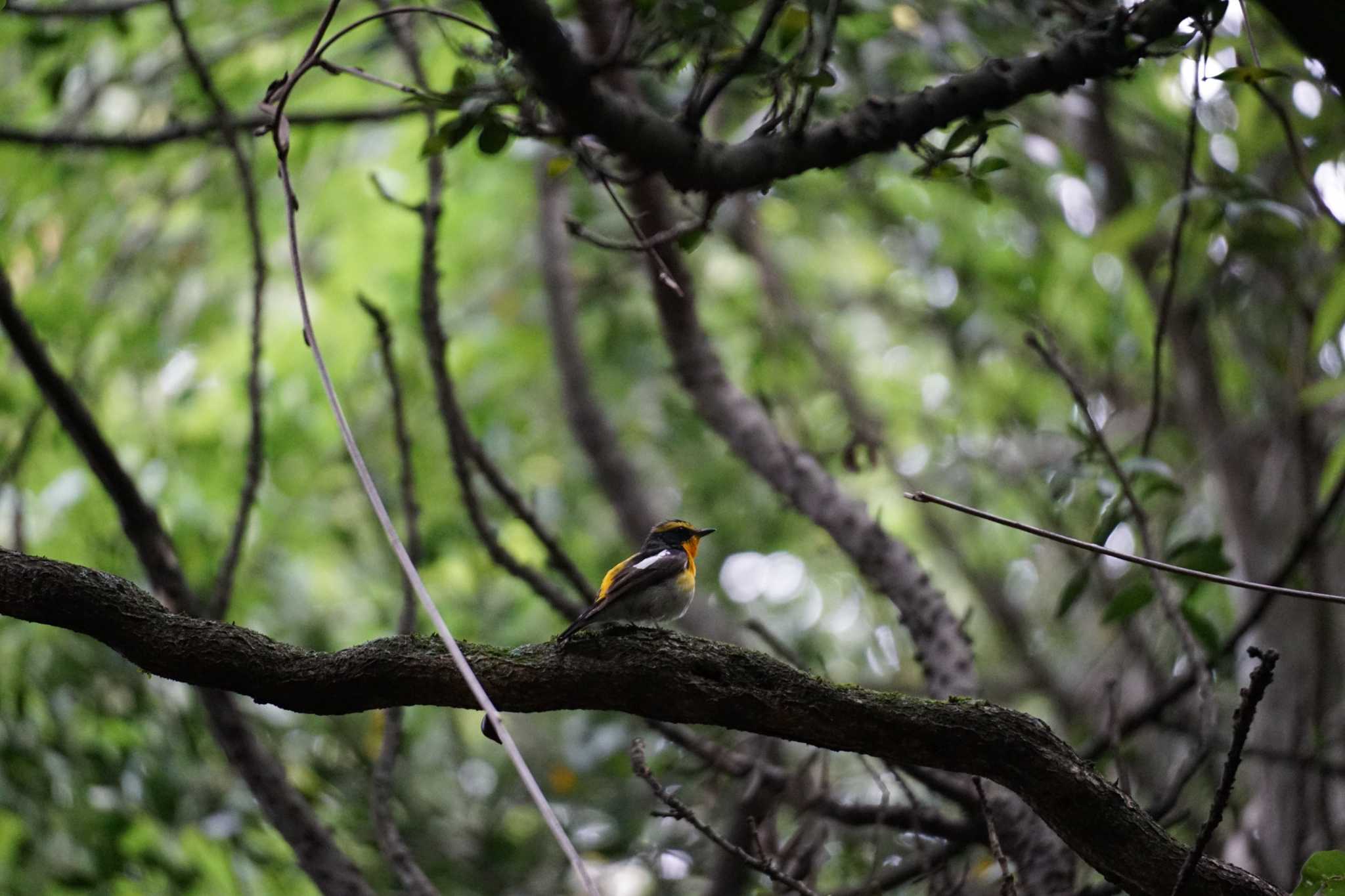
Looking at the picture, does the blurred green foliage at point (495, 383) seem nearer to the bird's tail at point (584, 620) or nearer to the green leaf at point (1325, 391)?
the green leaf at point (1325, 391)

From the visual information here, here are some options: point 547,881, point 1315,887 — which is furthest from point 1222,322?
point 1315,887

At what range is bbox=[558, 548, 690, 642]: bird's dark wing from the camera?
2965 millimetres

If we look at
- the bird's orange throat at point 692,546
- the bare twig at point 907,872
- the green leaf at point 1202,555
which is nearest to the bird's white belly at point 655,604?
the bird's orange throat at point 692,546

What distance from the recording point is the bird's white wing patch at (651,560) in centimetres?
320

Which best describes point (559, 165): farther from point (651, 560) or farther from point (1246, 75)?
point (1246, 75)

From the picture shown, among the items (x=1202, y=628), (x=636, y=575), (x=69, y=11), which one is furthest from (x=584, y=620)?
(x=69, y=11)

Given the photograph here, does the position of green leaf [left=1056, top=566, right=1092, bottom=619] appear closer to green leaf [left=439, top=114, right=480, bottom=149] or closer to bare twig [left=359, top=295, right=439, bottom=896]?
bare twig [left=359, top=295, right=439, bottom=896]

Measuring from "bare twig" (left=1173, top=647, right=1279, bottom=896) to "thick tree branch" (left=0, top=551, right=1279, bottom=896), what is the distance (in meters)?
0.15

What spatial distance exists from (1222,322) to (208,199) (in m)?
5.48

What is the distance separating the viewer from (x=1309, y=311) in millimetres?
4820

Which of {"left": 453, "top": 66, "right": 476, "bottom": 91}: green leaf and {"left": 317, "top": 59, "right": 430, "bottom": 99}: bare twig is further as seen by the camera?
{"left": 453, "top": 66, "right": 476, "bottom": 91}: green leaf

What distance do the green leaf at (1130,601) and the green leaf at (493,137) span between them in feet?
7.06

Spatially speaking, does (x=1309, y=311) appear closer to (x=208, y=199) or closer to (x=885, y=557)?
(x=885, y=557)

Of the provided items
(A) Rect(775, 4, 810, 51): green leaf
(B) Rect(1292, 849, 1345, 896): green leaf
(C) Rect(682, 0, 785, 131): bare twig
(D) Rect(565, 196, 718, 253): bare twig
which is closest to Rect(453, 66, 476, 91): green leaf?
(D) Rect(565, 196, 718, 253): bare twig
